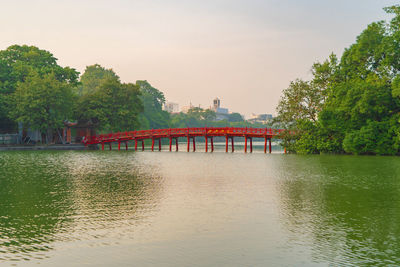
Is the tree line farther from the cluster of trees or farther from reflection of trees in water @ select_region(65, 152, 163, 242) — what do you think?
reflection of trees in water @ select_region(65, 152, 163, 242)

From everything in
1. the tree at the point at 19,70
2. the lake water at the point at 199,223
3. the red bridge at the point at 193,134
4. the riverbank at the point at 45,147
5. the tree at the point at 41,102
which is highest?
the tree at the point at 19,70

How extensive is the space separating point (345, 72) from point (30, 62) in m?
47.9

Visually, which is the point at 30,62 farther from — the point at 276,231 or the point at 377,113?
the point at 276,231

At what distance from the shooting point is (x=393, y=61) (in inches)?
1844

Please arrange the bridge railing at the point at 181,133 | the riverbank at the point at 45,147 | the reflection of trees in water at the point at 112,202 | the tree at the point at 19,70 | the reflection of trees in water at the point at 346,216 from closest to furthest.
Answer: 1. the reflection of trees in water at the point at 346,216
2. the reflection of trees in water at the point at 112,202
3. the bridge railing at the point at 181,133
4. the riverbank at the point at 45,147
5. the tree at the point at 19,70

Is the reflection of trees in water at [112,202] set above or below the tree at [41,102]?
below

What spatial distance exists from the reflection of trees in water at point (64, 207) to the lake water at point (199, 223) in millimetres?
30

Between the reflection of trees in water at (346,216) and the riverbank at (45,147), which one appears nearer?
the reflection of trees in water at (346,216)

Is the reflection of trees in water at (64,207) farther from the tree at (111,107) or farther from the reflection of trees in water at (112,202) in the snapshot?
the tree at (111,107)

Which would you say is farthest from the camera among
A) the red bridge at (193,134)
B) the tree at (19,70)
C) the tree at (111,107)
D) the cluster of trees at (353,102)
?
the tree at (111,107)

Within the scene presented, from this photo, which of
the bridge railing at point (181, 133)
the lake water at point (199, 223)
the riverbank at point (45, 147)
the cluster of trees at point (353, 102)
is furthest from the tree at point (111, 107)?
the lake water at point (199, 223)

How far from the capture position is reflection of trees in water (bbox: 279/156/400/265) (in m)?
9.52

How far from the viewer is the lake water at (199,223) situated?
360 inches

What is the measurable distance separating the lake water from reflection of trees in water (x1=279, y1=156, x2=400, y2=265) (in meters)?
0.03
